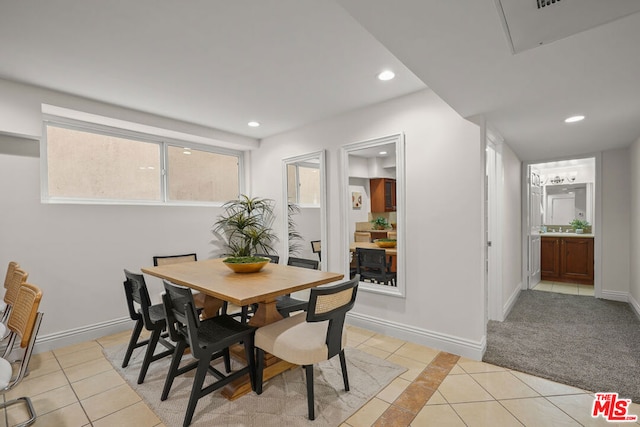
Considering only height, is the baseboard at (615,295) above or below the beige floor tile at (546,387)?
above

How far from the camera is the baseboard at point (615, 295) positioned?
4.31 meters

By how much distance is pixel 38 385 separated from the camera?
2299 mm

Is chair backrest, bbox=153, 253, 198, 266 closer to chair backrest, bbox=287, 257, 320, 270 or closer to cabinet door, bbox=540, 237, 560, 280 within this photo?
chair backrest, bbox=287, 257, 320, 270

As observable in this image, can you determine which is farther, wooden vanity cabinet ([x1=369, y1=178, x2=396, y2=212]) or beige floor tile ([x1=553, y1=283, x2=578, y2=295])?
beige floor tile ([x1=553, y1=283, x2=578, y2=295])

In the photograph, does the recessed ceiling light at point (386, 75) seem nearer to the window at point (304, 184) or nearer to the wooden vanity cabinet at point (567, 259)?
the window at point (304, 184)

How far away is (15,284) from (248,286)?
65.7 inches

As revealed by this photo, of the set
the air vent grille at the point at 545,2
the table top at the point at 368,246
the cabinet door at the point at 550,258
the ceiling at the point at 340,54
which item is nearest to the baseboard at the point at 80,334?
the ceiling at the point at 340,54

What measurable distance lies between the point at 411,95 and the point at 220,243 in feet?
10.5

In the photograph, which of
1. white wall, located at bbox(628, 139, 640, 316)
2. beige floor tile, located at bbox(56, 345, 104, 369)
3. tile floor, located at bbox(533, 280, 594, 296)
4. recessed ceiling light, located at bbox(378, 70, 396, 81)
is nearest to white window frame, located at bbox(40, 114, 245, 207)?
beige floor tile, located at bbox(56, 345, 104, 369)

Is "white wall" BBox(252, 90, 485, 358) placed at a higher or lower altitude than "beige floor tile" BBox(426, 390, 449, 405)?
higher

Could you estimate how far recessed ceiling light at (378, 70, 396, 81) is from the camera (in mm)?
2555

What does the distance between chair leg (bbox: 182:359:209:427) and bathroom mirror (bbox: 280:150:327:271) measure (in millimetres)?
2086

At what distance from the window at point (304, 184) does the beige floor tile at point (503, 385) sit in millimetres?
2432

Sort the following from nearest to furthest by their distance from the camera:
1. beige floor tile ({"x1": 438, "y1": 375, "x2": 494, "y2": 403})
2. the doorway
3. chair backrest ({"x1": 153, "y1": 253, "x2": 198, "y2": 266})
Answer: beige floor tile ({"x1": 438, "y1": 375, "x2": 494, "y2": 403})
chair backrest ({"x1": 153, "y1": 253, "x2": 198, "y2": 266})
the doorway
